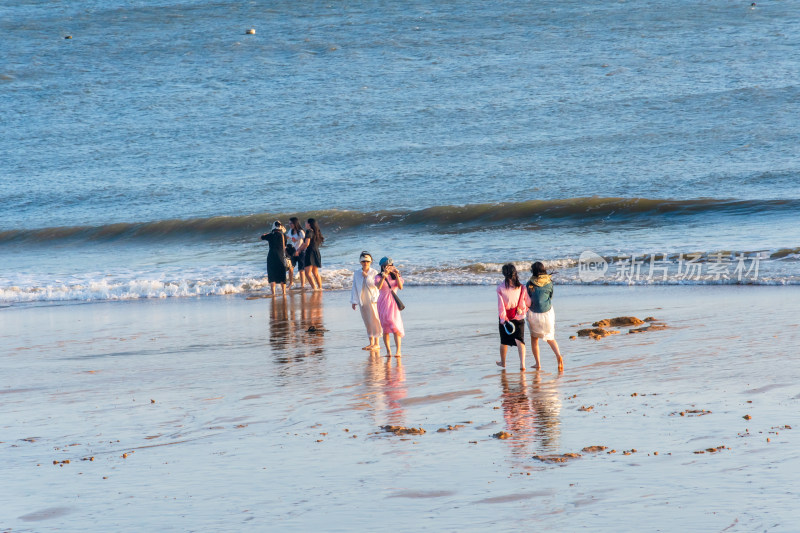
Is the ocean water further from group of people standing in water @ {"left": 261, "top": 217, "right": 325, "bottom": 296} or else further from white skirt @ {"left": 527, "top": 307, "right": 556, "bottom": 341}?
white skirt @ {"left": 527, "top": 307, "right": 556, "bottom": 341}

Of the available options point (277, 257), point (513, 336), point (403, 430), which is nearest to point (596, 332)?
point (513, 336)

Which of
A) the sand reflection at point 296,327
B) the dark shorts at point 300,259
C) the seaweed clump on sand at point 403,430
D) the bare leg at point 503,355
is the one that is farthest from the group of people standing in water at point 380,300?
the dark shorts at point 300,259

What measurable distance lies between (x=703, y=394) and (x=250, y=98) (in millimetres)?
40287

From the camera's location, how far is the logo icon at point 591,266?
18141mm

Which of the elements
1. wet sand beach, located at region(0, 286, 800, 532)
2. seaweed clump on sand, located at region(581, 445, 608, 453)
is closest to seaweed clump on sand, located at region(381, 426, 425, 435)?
wet sand beach, located at region(0, 286, 800, 532)

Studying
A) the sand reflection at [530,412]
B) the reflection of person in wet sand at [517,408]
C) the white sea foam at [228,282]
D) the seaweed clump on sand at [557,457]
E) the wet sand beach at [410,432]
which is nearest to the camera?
the wet sand beach at [410,432]

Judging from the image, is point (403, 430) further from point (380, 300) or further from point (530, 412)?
point (380, 300)

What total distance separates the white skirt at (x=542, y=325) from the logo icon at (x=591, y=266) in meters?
8.87

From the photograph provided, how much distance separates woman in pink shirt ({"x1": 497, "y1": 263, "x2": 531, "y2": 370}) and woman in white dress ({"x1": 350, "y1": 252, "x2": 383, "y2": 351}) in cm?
195

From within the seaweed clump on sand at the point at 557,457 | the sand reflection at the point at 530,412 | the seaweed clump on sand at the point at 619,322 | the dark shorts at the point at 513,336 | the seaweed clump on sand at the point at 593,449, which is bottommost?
the seaweed clump on sand at the point at 557,457

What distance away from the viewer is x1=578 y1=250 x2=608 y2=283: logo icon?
59.5ft

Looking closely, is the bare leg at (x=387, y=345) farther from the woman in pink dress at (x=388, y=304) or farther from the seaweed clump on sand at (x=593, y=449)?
the seaweed clump on sand at (x=593, y=449)

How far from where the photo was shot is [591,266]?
63.2ft

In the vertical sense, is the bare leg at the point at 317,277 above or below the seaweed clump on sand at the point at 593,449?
above
